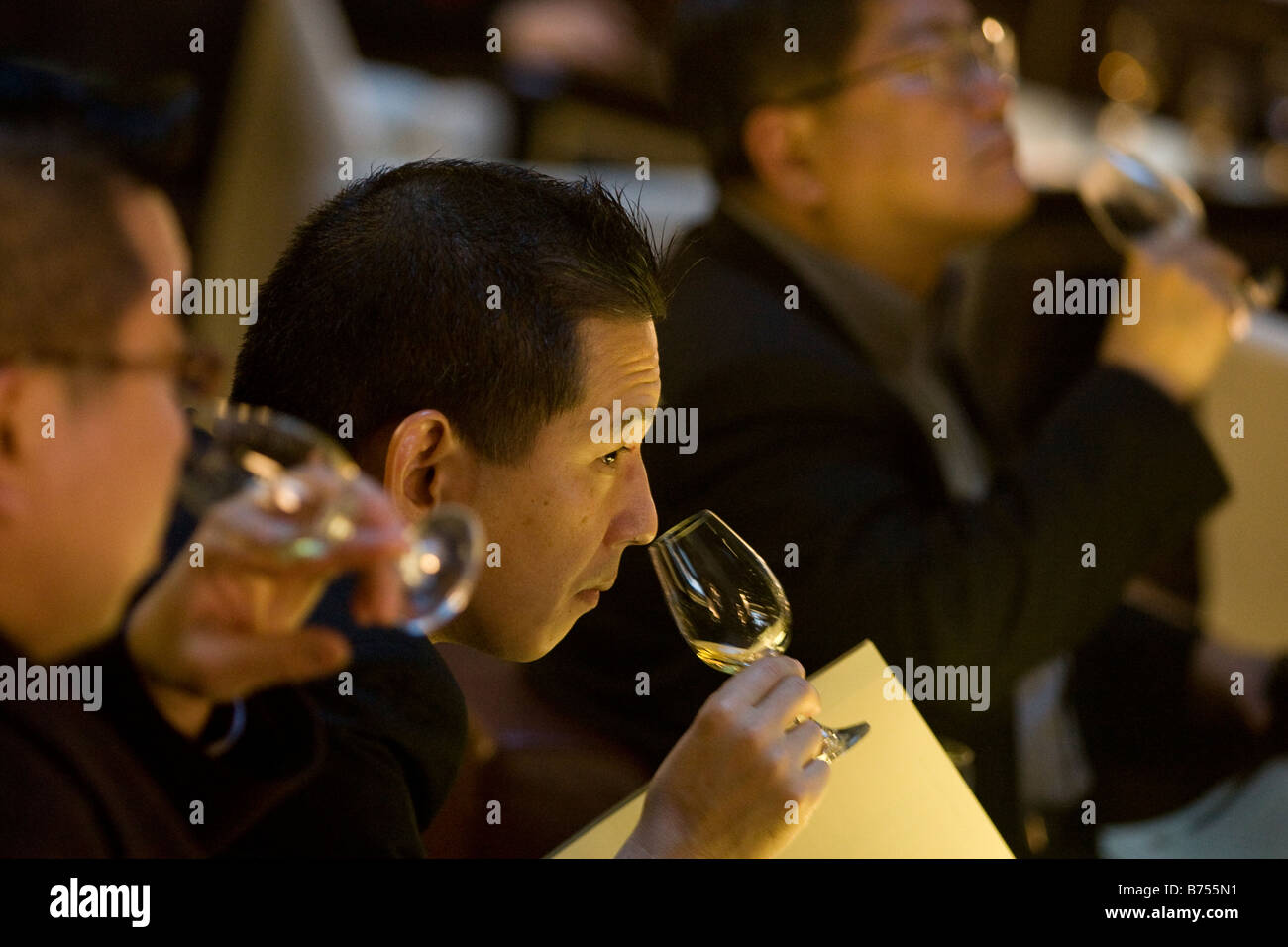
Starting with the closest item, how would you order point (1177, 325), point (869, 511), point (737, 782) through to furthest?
point (737, 782), point (869, 511), point (1177, 325)

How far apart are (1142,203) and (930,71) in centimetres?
29

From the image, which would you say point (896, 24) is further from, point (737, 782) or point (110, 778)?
point (110, 778)

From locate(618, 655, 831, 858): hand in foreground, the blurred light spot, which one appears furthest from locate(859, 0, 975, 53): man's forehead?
the blurred light spot

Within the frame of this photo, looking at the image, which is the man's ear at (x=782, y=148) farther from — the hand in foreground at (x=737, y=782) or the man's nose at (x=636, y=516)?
the hand in foreground at (x=737, y=782)

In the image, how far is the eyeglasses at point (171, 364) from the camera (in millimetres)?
611

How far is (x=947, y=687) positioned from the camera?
137cm

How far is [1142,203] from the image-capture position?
61.4 inches

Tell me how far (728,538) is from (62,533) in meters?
0.47

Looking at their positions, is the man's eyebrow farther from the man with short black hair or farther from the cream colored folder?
the cream colored folder

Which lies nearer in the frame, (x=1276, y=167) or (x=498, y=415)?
(x=498, y=415)

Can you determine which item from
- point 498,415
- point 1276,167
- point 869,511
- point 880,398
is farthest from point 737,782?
point 1276,167

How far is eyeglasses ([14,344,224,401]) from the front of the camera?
0.61 m

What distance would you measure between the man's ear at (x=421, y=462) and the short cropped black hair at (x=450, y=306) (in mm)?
17

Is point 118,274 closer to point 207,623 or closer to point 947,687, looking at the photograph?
point 207,623
